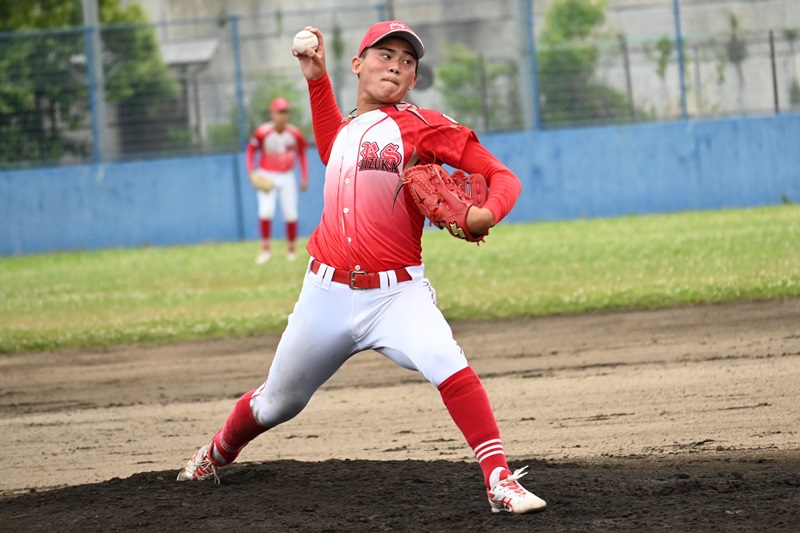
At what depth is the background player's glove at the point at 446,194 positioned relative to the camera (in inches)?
170

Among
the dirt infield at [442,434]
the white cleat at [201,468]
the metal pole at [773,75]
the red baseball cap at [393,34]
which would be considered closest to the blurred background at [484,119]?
the metal pole at [773,75]

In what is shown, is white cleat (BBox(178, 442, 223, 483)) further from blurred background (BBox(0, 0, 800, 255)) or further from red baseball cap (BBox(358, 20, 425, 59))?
blurred background (BBox(0, 0, 800, 255))

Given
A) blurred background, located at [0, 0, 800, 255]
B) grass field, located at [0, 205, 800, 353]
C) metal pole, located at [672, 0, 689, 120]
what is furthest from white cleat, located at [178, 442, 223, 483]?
metal pole, located at [672, 0, 689, 120]

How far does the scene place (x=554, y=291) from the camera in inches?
472

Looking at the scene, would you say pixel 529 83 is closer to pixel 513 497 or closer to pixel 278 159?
pixel 278 159

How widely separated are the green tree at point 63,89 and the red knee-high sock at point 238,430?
18.0 m

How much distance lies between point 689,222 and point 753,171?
4067 millimetres

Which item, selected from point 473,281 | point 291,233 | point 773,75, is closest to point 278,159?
point 291,233

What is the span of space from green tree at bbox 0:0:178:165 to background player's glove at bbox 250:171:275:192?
540cm

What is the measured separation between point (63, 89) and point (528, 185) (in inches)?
357

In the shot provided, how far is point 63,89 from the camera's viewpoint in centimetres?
2239

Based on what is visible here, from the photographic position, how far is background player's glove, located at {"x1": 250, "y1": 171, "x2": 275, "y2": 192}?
1772 cm

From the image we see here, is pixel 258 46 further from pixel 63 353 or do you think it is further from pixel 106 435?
pixel 106 435

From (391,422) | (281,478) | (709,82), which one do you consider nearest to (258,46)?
(709,82)
